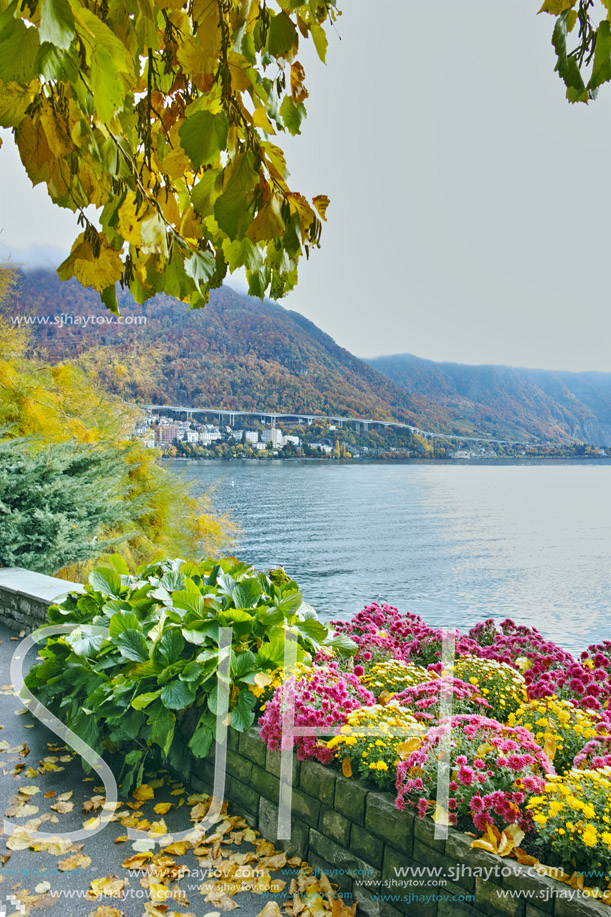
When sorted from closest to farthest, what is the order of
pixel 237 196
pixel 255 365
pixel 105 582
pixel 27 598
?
pixel 237 196
pixel 105 582
pixel 27 598
pixel 255 365

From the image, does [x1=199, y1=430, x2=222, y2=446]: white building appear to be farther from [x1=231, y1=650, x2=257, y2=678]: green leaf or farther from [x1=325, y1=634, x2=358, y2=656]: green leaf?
[x1=231, y1=650, x2=257, y2=678]: green leaf

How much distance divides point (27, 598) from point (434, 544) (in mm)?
32175

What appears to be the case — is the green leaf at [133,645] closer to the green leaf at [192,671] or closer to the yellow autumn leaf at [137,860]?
the green leaf at [192,671]

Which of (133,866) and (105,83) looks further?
(133,866)

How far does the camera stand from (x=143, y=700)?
92.3 inches

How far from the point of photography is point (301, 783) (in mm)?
2072

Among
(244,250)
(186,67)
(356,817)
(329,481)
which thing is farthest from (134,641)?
(329,481)

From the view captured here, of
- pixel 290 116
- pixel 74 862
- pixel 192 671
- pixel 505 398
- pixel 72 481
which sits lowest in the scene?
pixel 74 862

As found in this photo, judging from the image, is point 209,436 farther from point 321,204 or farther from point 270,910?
point 321,204

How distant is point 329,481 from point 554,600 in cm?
4055

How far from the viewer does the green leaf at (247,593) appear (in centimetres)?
271

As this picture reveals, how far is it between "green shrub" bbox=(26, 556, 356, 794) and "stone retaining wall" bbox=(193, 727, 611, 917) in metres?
0.21

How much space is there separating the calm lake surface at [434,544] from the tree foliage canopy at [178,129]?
46.5ft

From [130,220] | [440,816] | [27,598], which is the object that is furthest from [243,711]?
[27,598]
